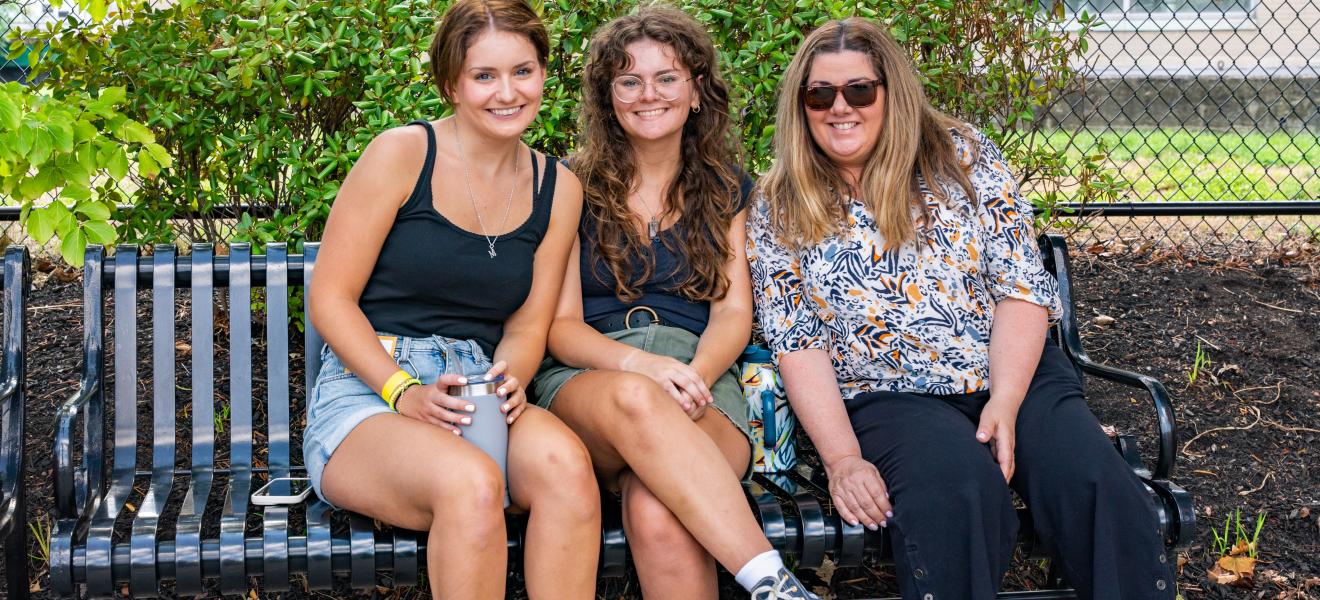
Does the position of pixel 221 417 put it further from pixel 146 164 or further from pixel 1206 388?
pixel 1206 388

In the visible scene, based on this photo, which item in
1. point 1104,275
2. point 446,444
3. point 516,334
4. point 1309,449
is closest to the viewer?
point 446,444

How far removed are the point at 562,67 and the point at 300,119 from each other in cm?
90

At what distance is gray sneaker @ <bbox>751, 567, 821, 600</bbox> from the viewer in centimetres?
262

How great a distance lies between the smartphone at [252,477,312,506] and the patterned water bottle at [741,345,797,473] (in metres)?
1.15

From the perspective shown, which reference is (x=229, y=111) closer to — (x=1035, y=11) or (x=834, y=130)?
(x=834, y=130)

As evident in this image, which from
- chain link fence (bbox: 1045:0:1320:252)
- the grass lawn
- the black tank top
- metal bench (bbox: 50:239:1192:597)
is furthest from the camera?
the grass lawn

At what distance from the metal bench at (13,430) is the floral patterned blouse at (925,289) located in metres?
1.91

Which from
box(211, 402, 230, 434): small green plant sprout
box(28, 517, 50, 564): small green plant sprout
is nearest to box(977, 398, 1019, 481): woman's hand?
box(211, 402, 230, 434): small green plant sprout

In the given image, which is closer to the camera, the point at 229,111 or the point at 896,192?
the point at 896,192

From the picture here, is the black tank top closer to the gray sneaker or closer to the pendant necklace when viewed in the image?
the pendant necklace

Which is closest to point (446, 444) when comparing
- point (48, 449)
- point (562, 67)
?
point (562, 67)

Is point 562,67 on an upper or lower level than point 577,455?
upper

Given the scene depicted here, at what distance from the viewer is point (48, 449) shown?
402 centimetres

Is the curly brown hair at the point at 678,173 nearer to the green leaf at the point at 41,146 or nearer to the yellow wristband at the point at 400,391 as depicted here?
the yellow wristband at the point at 400,391
